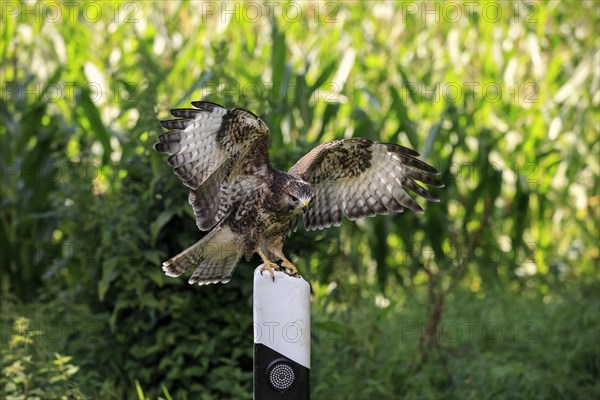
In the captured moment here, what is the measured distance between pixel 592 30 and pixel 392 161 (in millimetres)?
3834

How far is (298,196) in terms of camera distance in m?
3.14

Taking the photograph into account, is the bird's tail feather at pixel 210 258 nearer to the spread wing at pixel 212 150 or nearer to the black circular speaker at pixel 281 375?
the spread wing at pixel 212 150

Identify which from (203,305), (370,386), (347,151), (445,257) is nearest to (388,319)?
(445,257)

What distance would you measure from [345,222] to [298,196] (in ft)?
8.46

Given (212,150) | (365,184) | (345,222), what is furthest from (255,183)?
(345,222)

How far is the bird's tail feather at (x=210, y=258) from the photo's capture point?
133 inches

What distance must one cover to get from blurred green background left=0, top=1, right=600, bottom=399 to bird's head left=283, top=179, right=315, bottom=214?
1.33 metres

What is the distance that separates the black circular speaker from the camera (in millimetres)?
3027

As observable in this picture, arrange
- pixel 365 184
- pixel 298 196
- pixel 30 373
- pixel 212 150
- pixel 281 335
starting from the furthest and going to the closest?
pixel 30 373 → pixel 365 184 → pixel 212 150 → pixel 298 196 → pixel 281 335

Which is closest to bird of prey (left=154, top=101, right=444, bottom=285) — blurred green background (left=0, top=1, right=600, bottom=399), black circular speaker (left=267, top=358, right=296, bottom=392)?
black circular speaker (left=267, top=358, right=296, bottom=392)

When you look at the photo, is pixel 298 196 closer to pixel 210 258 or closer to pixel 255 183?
pixel 255 183

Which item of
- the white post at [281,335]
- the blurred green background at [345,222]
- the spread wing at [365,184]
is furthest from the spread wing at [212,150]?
the blurred green background at [345,222]

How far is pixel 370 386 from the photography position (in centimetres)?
447

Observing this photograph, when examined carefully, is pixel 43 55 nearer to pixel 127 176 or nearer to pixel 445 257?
pixel 127 176
